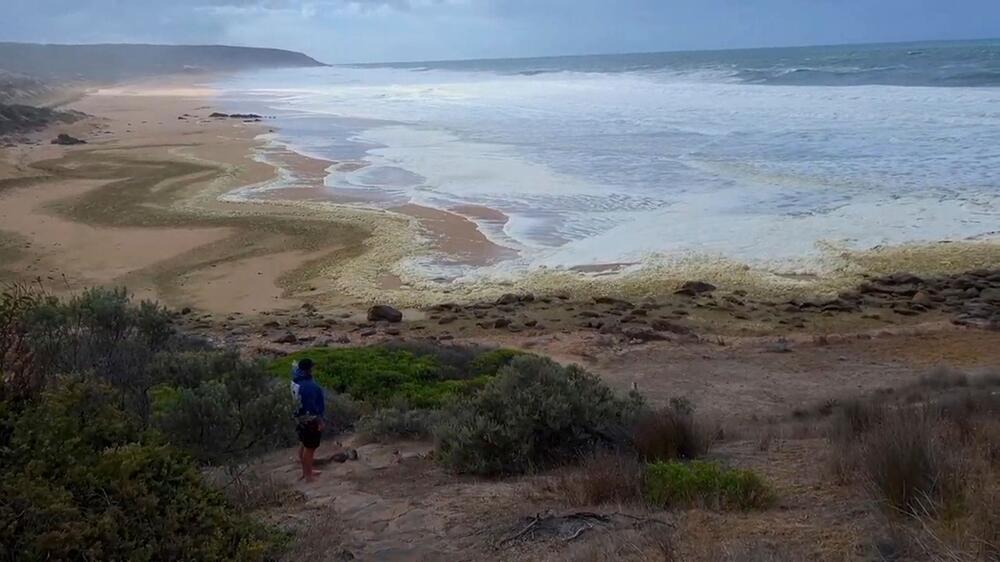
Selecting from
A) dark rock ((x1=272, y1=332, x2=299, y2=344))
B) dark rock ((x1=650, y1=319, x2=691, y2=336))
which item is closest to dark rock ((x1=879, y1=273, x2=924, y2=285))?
dark rock ((x1=650, y1=319, x2=691, y2=336))

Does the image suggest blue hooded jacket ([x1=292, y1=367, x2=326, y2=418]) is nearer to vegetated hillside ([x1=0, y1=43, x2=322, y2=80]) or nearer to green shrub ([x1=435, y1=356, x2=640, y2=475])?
green shrub ([x1=435, y1=356, x2=640, y2=475])

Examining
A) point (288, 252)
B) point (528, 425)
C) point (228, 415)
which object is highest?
point (228, 415)

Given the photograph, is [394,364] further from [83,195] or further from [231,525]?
[83,195]

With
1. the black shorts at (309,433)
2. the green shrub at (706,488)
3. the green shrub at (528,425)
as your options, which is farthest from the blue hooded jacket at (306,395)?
the green shrub at (706,488)

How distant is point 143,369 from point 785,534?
19.2 ft

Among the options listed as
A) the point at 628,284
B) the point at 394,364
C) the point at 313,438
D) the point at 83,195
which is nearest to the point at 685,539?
the point at 313,438

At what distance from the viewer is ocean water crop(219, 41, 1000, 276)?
1794cm

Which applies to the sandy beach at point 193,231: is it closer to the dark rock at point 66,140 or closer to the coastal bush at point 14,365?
the dark rock at point 66,140

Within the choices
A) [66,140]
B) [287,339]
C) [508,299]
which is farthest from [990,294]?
[66,140]

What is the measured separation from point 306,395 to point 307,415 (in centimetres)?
19

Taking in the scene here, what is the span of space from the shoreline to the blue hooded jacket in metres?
7.42

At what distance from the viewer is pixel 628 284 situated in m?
15.4

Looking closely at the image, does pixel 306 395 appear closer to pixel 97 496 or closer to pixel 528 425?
pixel 528 425

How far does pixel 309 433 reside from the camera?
6883 millimetres
